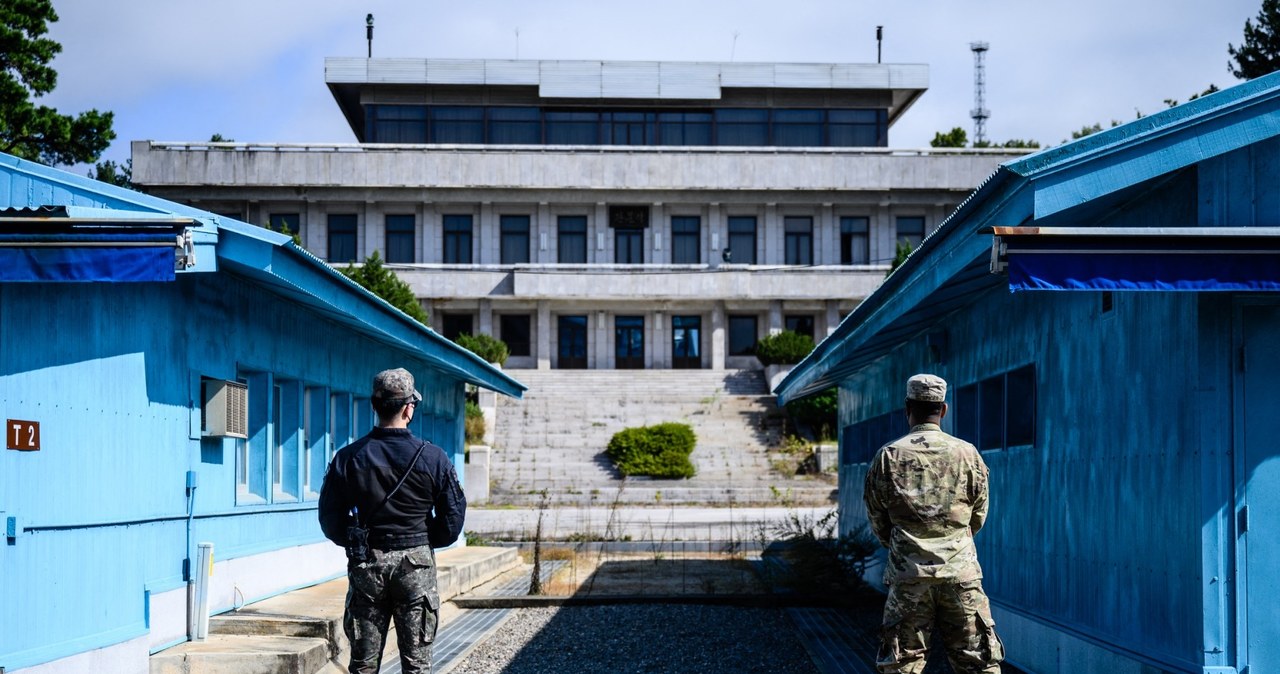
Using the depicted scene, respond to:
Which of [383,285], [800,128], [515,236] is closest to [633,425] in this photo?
[383,285]

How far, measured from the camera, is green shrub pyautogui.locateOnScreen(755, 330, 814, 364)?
157 feet

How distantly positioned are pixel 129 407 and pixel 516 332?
4449 cm

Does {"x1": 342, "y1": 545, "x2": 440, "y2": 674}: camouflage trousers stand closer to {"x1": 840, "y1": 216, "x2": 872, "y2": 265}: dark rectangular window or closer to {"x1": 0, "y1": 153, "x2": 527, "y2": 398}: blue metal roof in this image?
{"x1": 0, "y1": 153, "x2": 527, "y2": 398}: blue metal roof

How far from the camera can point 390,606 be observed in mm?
7465

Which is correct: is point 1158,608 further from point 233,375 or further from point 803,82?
point 803,82

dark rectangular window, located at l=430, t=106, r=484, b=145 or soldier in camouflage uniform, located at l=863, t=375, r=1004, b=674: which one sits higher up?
dark rectangular window, located at l=430, t=106, r=484, b=145

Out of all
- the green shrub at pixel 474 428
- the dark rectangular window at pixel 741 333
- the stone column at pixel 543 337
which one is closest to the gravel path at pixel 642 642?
the green shrub at pixel 474 428

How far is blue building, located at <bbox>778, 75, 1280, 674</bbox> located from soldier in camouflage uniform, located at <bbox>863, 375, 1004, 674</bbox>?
1030 millimetres

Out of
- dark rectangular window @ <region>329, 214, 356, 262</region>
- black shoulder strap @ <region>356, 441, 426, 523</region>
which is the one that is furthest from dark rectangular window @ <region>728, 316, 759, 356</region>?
black shoulder strap @ <region>356, 441, 426, 523</region>

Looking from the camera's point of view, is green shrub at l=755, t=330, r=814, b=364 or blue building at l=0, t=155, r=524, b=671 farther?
green shrub at l=755, t=330, r=814, b=364

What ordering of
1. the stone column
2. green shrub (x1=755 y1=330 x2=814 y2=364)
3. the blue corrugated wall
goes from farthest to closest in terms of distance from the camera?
the stone column
green shrub (x1=755 y1=330 x2=814 y2=364)
the blue corrugated wall

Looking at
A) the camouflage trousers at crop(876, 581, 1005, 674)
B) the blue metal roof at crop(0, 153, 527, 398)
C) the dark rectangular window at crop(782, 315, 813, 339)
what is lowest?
the camouflage trousers at crop(876, 581, 1005, 674)

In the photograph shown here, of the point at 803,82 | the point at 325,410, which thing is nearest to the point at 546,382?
the point at 803,82

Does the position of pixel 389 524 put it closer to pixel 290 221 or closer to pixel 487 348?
pixel 487 348
